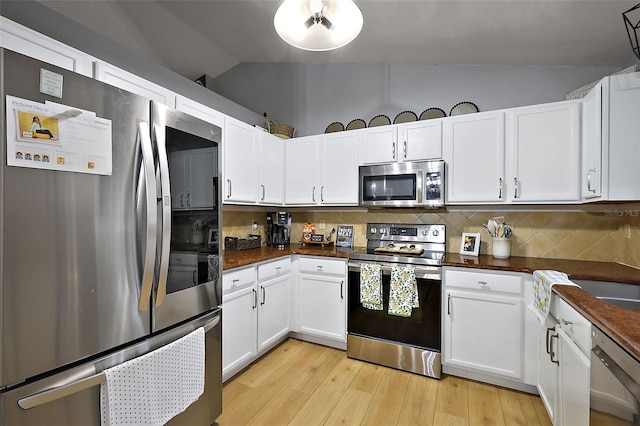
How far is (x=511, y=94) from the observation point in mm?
2670

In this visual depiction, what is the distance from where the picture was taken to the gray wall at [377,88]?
258cm

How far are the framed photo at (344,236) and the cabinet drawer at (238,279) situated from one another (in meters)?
1.16

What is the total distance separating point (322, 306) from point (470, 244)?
1468 millimetres

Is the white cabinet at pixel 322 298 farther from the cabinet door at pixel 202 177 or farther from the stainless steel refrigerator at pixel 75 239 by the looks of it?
the stainless steel refrigerator at pixel 75 239

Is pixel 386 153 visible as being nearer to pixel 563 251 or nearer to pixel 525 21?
pixel 525 21

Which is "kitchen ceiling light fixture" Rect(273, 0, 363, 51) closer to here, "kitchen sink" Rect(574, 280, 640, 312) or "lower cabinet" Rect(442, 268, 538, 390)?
"lower cabinet" Rect(442, 268, 538, 390)

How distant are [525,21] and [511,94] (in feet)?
2.74

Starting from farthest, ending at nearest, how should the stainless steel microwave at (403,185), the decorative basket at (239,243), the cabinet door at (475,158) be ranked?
1. the decorative basket at (239,243)
2. the stainless steel microwave at (403,185)
3. the cabinet door at (475,158)

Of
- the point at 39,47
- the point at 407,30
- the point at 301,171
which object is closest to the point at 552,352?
the point at 407,30

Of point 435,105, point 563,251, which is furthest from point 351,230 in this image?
point 563,251

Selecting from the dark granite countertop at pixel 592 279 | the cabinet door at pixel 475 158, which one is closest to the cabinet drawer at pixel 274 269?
the dark granite countertop at pixel 592 279

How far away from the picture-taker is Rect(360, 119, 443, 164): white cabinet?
2.62 meters

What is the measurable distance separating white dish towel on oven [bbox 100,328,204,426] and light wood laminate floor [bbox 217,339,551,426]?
1.94ft

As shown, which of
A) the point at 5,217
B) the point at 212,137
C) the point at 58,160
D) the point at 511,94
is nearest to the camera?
the point at 5,217
